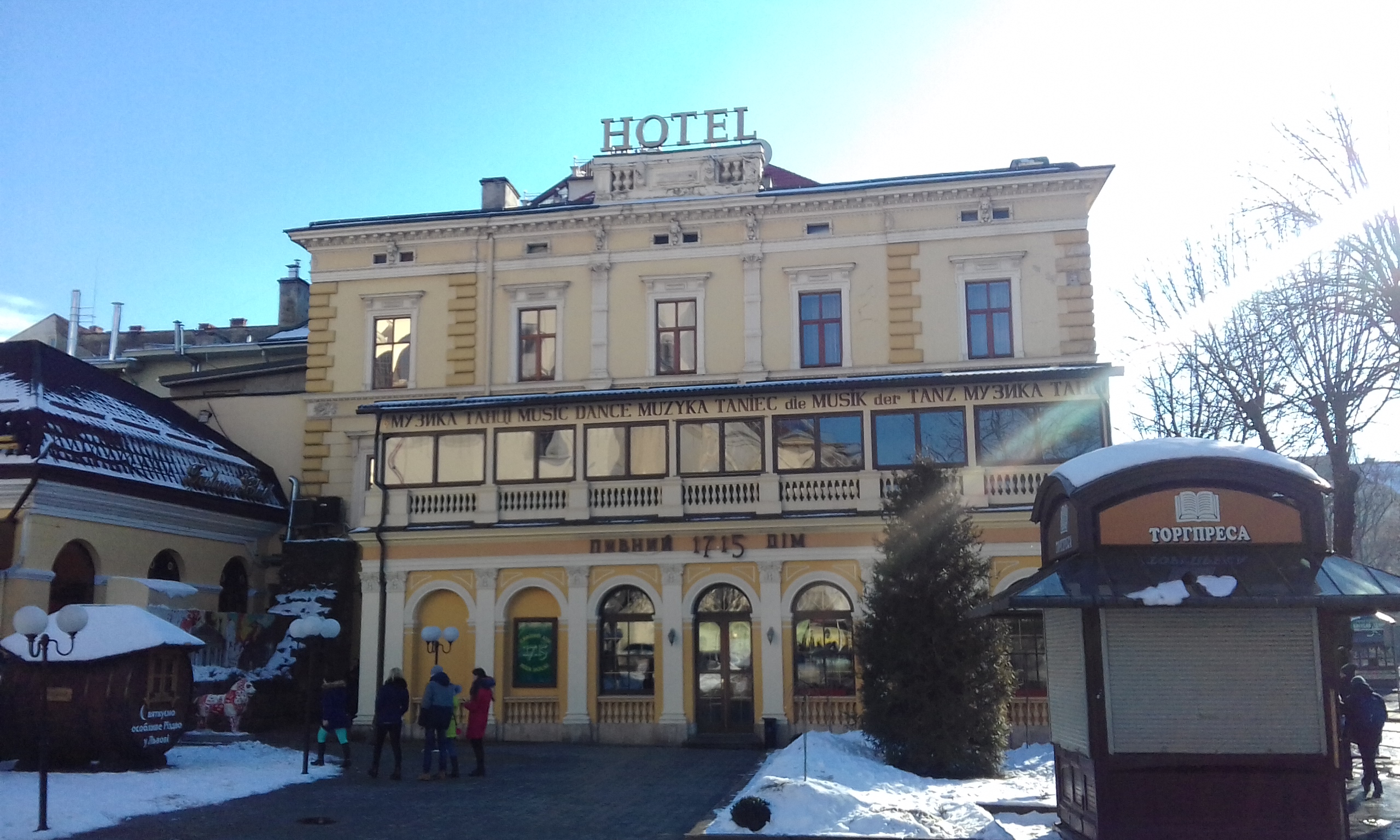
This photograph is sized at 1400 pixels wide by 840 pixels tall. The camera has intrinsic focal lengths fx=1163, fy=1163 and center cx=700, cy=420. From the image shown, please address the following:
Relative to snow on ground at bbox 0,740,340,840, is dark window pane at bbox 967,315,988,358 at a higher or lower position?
higher

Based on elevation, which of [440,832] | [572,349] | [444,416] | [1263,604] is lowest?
[440,832]

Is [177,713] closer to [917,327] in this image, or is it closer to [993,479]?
[993,479]

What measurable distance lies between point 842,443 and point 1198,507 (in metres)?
15.9

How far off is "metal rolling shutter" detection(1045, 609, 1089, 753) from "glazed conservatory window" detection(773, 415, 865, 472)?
45.6ft

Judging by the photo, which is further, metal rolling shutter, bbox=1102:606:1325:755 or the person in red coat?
the person in red coat

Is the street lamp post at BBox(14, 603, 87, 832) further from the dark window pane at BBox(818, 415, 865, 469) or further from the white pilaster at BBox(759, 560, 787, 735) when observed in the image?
the dark window pane at BBox(818, 415, 865, 469)

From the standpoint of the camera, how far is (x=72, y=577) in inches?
1041

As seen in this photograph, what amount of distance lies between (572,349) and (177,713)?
660 inches

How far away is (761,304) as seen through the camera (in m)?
33.0

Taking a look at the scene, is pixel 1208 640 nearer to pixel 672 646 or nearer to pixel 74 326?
pixel 672 646

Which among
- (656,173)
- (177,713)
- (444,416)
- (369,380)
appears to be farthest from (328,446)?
(177,713)

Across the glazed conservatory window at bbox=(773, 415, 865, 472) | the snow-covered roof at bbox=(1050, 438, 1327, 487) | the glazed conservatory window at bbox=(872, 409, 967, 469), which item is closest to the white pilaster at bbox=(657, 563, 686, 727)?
the glazed conservatory window at bbox=(773, 415, 865, 472)

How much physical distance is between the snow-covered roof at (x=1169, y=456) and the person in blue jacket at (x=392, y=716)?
40.2ft

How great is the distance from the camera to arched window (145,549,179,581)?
29.2m
